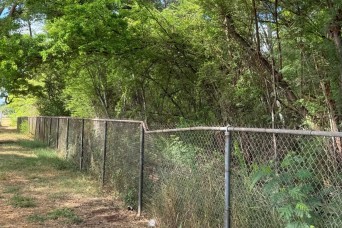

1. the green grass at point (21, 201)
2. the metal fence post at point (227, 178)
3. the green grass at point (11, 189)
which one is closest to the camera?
the metal fence post at point (227, 178)

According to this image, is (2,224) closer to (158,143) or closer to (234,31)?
(158,143)

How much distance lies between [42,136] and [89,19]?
13.3 meters

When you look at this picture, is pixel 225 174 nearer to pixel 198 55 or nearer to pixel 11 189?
pixel 11 189

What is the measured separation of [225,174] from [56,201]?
15.8ft

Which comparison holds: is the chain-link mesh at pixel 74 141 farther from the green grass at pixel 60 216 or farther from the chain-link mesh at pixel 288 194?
the chain-link mesh at pixel 288 194

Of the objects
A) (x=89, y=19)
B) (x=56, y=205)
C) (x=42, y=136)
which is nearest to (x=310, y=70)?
(x=56, y=205)

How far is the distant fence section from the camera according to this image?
3.40 m

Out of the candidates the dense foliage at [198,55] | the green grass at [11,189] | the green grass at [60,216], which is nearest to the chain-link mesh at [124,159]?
the green grass at [60,216]

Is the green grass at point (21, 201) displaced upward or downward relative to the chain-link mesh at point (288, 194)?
downward

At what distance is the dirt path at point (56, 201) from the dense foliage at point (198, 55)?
3.25 meters

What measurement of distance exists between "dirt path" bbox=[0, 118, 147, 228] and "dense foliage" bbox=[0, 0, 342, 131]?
325 centimetres

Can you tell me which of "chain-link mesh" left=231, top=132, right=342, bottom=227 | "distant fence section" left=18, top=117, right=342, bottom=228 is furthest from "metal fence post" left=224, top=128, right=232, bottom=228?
"chain-link mesh" left=231, top=132, right=342, bottom=227

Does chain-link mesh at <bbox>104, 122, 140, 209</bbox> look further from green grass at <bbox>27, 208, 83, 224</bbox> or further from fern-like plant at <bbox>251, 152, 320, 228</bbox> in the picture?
fern-like plant at <bbox>251, 152, 320, 228</bbox>

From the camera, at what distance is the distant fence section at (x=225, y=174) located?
340 centimetres
